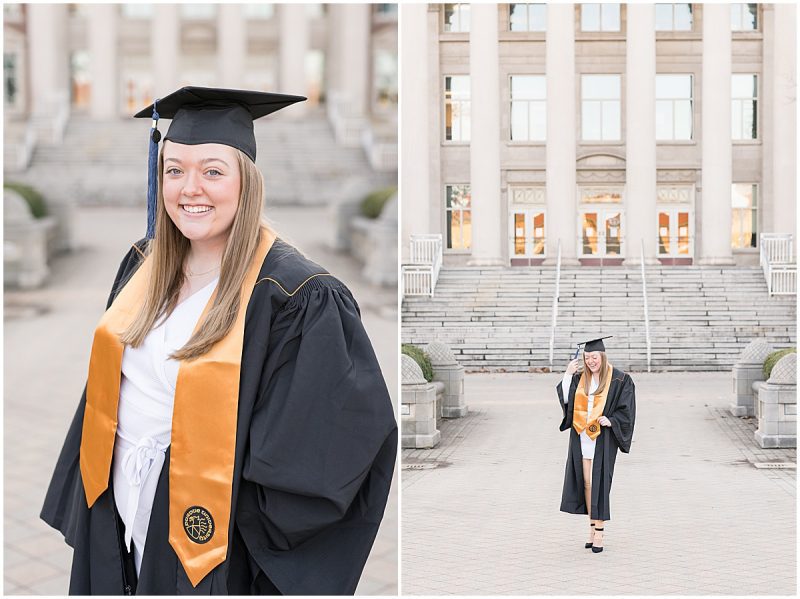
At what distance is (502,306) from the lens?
4238 mm

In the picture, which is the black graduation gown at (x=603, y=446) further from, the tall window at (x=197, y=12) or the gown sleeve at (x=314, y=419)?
the tall window at (x=197, y=12)

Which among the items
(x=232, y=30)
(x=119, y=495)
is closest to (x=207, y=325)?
(x=119, y=495)

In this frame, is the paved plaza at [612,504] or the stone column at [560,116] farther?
the stone column at [560,116]

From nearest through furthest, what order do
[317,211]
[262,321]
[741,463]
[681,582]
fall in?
[262,321], [681,582], [741,463], [317,211]

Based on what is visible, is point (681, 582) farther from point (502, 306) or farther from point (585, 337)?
point (502, 306)

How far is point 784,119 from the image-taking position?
411 centimetres

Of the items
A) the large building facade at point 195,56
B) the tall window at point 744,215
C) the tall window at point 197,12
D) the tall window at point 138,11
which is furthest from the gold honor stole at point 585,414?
the tall window at point 197,12

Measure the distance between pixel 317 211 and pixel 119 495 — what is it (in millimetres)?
10354

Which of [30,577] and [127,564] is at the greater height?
[127,564]

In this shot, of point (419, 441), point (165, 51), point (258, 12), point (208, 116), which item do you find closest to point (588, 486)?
point (419, 441)

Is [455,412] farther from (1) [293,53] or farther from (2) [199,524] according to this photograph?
(1) [293,53]

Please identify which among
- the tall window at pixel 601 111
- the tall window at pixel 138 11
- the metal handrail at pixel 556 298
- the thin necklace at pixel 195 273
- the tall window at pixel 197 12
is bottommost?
the metal handrail at pixel 556 298

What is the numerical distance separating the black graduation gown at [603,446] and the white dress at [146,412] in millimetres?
1884

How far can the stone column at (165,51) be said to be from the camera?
18.6 meters
